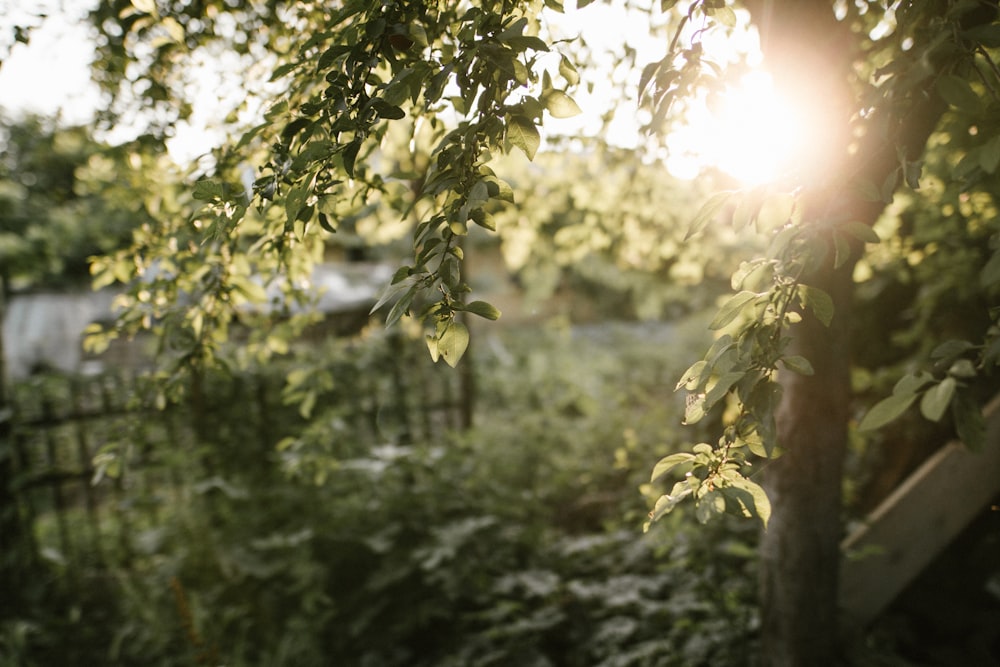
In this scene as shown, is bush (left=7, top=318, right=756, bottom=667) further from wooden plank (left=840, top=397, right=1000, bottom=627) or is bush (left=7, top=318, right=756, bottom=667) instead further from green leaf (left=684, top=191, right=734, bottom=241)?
green leaf (left=684, top=191, right=734, bottom=241)

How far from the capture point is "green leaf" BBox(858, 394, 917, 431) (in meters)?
0.91

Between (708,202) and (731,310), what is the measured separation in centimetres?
23

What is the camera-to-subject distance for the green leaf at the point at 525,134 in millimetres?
1146

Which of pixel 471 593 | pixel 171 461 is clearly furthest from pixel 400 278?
pixel 171 461

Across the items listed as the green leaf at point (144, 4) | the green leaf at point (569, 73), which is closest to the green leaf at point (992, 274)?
the green leaf at point (569, 73)

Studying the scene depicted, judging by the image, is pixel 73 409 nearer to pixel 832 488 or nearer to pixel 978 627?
pixel 832 488

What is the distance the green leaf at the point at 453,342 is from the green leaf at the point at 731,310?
1.57ft

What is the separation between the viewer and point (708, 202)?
1.20 meters

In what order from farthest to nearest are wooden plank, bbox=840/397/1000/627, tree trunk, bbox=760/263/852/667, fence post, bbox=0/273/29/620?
fence post, bbox=0/273/29/620 → wooden plank, bbox=840/397/1000/627 → tree trunk, bbox=760/263/852/667

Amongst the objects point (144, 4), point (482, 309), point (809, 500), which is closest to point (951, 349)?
point (482, 309)

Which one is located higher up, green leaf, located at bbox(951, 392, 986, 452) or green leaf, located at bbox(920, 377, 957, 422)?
green leaf, located at bbox(920, 377, 957, 422)

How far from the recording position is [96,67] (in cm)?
235

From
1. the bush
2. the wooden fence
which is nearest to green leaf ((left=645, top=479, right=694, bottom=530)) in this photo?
the bush

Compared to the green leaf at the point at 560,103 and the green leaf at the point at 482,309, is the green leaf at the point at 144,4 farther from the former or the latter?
the green leaf at the point at 482,309
